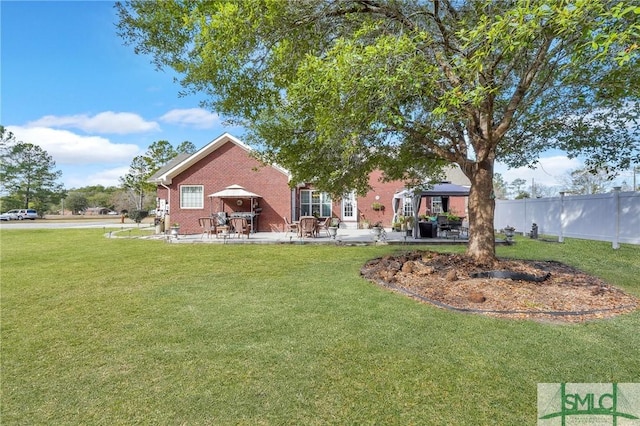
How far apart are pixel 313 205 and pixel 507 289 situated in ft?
52.9

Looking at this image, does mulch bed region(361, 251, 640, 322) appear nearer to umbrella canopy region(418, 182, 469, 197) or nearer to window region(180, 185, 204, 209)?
umbrella canopy region(418, 182, 469, 197)

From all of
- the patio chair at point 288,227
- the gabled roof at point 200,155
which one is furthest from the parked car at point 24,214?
the patio chair at point 288,227

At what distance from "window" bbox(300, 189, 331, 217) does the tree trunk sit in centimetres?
1365

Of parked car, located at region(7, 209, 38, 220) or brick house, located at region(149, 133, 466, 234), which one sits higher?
brick house, located at region(149, 133, 466, 234)

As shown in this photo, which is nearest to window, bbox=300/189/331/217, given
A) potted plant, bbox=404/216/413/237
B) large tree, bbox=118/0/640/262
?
potted plant, bbox=404/216/413/237

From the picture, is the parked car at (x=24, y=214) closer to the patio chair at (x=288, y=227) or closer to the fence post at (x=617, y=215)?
the patio chair at (x=288, y=227)

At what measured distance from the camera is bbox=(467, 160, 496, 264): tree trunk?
7426 mm

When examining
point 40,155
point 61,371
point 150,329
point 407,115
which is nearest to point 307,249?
point 407,115

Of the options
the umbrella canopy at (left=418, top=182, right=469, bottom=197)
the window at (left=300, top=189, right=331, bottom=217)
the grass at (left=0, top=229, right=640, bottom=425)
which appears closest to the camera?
the grass at (left=0, top=229, right=640, bottom=425)

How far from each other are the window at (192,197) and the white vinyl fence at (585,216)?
17019 mm

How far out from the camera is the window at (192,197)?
19.0 metres

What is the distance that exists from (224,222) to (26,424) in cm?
1586

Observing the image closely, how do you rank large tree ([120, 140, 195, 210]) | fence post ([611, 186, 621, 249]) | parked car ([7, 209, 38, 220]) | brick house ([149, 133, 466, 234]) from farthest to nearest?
parked car ([7, 209, 38, 220])
large tree ([120, 140, 195, 210])
brick house ([149, 133, 466, 234])
fence post ([611, 186, 621, 249])

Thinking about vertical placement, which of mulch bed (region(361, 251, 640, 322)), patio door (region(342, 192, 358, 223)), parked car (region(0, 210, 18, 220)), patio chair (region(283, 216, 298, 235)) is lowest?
mulch bed (region(361, 251, 640, 322))
